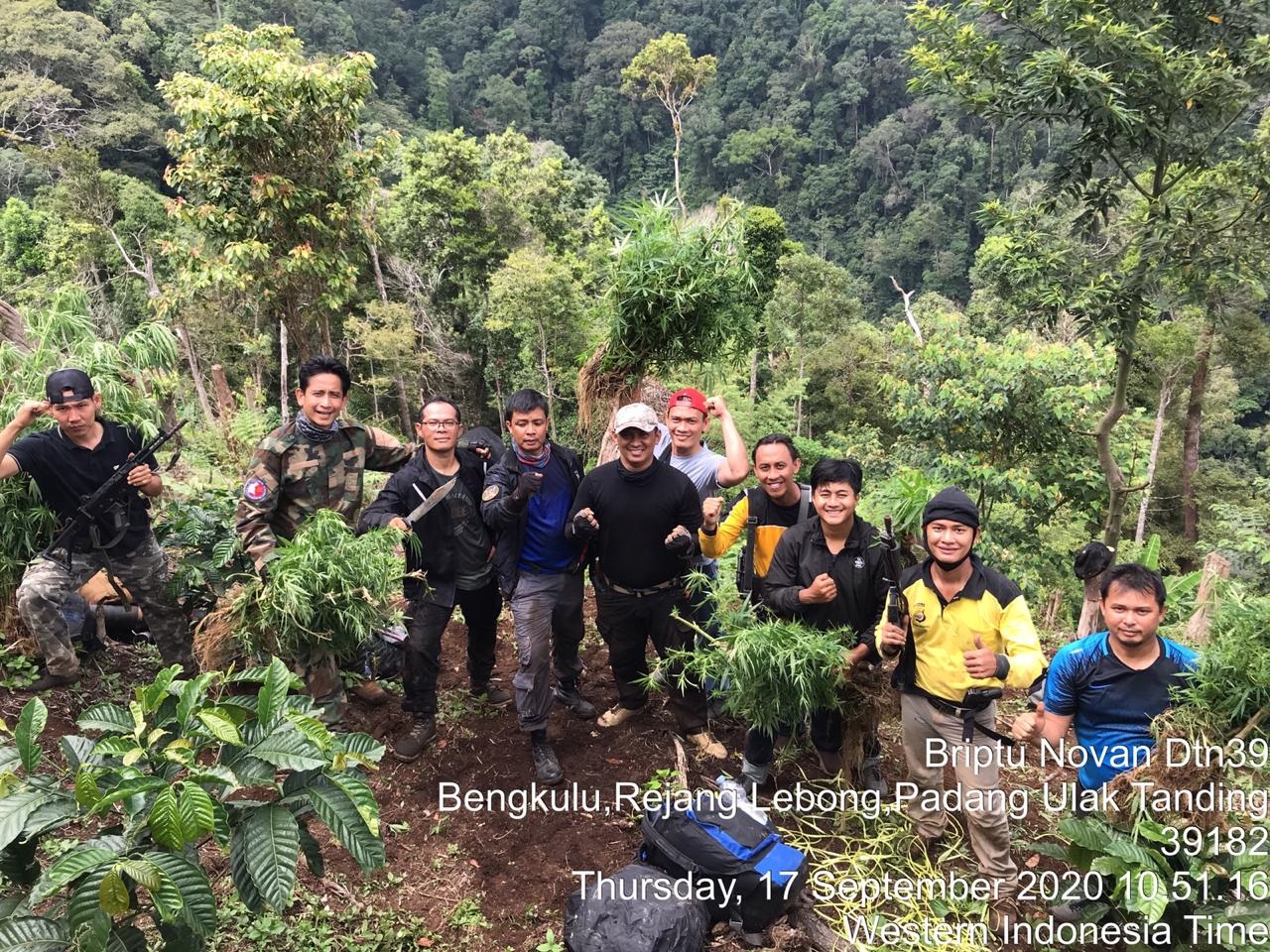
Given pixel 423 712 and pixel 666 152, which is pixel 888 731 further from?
pixel 666 152

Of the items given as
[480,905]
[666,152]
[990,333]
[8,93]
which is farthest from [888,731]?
[666,152]

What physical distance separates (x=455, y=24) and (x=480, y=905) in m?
65.1

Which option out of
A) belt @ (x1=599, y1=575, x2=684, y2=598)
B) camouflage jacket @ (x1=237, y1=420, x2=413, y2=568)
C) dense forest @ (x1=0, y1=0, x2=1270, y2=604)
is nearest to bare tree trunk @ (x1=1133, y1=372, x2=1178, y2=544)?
dense forest @ (x1=0, y1=0, x2=1270, y2=604)

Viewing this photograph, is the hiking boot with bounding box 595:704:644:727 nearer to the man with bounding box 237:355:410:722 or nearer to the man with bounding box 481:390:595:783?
the man with bounding box 481:390:595:783

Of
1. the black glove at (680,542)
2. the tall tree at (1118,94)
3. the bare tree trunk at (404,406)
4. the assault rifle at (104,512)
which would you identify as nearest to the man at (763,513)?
the black glove at (680,542)

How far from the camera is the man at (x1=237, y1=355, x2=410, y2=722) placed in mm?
3900

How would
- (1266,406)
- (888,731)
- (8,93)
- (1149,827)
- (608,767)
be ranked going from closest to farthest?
(1149,827) → (608,767) → (888,731) → (8,93) → (1266,406)

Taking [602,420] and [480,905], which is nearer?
[480,905]

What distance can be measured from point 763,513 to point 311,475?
2.46 m

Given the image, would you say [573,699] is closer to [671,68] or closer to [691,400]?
[691,400]

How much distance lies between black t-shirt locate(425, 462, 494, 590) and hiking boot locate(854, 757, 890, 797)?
7.35 feet

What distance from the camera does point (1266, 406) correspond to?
2950 centimetres

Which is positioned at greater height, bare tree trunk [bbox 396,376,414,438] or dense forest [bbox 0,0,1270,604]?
dense forest [bbox 0,0,1270,604]

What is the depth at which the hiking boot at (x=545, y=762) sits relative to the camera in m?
3.93
